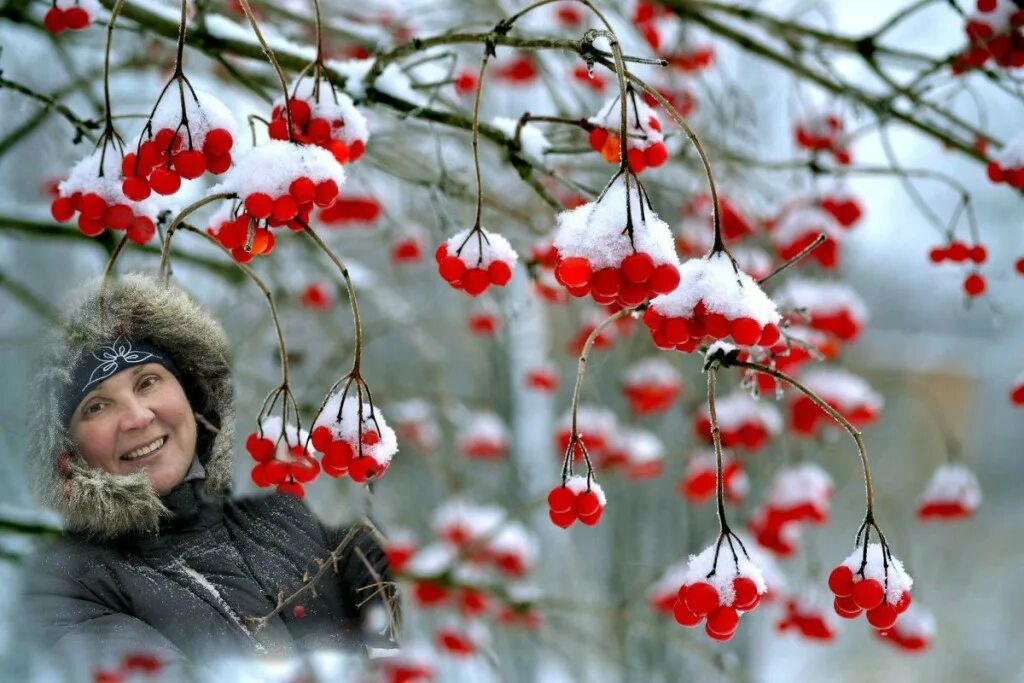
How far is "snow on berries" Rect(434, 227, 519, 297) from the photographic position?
112cm

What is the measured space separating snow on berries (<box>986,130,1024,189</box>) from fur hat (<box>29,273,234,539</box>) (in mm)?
1226

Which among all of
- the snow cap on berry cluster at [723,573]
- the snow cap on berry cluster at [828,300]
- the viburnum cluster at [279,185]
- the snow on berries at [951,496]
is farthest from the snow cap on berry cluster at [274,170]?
the snow on berries at [951,496]

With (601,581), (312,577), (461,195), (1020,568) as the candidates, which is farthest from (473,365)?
(1020,568)

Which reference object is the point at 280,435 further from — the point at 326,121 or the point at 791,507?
the point at 791,507

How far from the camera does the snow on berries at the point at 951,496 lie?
249cm

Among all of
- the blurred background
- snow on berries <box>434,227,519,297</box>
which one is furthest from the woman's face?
snow on berries <box>434,227,519,297</box>

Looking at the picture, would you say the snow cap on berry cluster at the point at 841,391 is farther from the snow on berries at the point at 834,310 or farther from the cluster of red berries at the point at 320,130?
the cluster of red berries at the point at 320,130

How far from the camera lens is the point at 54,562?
42.2 inches

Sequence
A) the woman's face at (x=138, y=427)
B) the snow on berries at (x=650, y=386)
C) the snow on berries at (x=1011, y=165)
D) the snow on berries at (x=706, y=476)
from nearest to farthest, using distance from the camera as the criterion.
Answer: the woman's face at (x=138, y=427) < the snow on berries at (x=1011, y=165) < the snow on berries at (x=706, y=476) < the snow on berries at (x=650, y=386)

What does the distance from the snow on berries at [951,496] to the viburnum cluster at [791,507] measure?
254mm

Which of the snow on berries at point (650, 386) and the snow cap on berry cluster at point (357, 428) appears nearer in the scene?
the snow cap on berry cluster at point (357, 428)

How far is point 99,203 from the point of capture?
1122mm

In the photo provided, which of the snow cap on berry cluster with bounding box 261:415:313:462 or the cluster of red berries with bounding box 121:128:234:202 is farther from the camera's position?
the snow cap on berry cluster with bounding box 261:415:313:462

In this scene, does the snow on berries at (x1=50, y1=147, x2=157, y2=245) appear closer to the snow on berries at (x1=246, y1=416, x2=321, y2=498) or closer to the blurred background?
the blurred background
